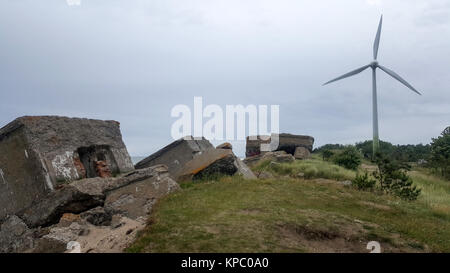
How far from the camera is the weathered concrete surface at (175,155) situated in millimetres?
15430

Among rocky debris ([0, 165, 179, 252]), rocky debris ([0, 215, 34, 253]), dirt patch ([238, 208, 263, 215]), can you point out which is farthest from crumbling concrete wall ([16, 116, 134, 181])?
dirt patch ([238, 208, 263, 215])

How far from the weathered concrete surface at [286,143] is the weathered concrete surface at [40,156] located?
1893 centimetres

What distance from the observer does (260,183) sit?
12.2 m

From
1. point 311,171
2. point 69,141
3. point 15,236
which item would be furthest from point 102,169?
point 311,171

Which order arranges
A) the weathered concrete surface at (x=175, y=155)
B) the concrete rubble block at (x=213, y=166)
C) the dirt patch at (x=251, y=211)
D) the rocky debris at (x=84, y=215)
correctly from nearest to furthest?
the rocky debris at (x=84, y=215) < the dirt patch at (x=251, y=211) < the concrete rubble block at (x=213, y=166) < the weathered concrete surface at (x=175, y=155)

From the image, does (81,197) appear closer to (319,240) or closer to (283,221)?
(283,221)

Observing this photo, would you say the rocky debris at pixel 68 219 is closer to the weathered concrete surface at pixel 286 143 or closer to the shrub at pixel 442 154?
the weathered concrete surface at pixel 286 143

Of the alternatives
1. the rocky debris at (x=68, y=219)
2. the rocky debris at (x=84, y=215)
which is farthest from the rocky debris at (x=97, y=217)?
the rocky debris at (x=68, y=219)

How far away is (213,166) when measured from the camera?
13.6 meters

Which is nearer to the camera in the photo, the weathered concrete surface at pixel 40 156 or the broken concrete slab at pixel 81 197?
the broken concrete slab at pixel 81 197

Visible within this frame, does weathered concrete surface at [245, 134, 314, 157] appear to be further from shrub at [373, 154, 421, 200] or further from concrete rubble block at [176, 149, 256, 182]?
concrete rubble block at [176, 149, 256, 182]

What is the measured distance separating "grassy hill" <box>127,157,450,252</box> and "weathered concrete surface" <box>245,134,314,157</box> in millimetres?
16810
